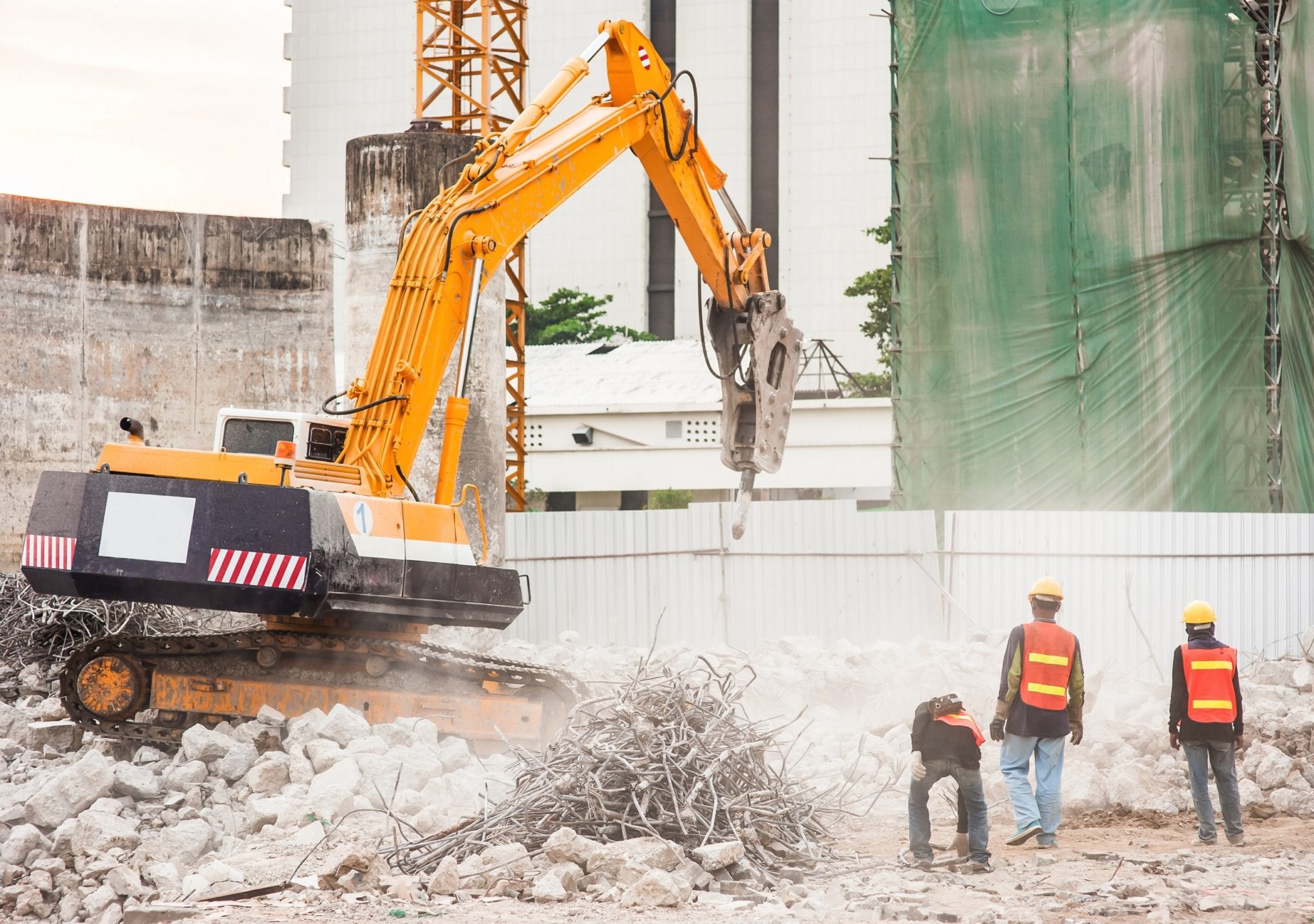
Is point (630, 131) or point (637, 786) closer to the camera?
point (637, 786)

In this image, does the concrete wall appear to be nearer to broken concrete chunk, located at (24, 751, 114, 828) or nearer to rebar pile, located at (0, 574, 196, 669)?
rebar pile, located at (0, 574, 196, 669)

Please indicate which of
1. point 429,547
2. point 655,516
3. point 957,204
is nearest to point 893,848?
point 429,547

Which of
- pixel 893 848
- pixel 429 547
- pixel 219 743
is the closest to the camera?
pixel 893 848

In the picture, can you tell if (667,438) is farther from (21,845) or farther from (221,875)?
(221,875)

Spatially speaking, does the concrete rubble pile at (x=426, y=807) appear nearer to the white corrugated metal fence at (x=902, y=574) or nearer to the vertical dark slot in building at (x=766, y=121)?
the white corrugated metal fence at (x=902, y=574)

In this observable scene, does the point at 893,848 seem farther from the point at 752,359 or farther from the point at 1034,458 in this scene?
the point at 1034,458

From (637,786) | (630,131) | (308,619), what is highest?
(630,131)

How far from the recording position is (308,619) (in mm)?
10172

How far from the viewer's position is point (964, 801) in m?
7.49

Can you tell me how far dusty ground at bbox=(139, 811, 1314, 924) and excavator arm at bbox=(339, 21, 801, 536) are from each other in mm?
3760

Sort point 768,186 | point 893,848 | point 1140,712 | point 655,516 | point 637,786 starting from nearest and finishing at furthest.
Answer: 1. point 637,786
2. point 893,848
3. point 1140,712
4. point 655,516
5. point 768,186

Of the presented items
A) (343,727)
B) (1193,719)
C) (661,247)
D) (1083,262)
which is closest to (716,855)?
(343,727)

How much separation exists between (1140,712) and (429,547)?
554 cm

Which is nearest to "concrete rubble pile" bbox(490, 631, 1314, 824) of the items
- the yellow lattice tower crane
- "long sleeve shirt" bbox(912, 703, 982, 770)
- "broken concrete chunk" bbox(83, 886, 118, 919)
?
"long sleeve shirt" bbox(912, 703, 982, 770)
